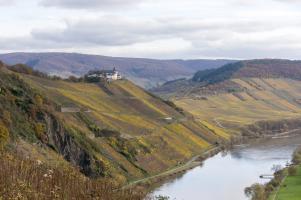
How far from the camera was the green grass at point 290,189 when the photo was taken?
206 ft

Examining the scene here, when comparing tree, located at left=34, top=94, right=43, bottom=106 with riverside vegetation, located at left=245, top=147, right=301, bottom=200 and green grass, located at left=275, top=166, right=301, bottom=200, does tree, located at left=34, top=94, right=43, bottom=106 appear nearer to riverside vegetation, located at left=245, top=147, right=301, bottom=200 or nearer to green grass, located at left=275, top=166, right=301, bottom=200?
riverside vegetation, located at left=245, top=147, right=301, bottom=200

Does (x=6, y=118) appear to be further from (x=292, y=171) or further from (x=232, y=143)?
(x=232, y=143)

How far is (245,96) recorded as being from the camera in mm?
199375

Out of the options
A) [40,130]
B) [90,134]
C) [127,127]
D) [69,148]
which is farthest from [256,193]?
[127,127]

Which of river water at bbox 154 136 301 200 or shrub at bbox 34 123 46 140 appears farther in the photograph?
shrub at bbox 34 123 46 140

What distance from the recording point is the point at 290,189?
67.2m

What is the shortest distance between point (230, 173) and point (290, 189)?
18.3 m

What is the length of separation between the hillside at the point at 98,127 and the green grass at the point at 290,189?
673 inches

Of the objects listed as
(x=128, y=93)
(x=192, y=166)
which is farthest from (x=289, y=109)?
(x=192, y=166)

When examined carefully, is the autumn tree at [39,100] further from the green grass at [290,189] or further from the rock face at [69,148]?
the green grass at [290,189]

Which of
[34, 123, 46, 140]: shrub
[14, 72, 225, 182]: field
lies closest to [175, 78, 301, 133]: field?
[14, 72, 225, 182]: field

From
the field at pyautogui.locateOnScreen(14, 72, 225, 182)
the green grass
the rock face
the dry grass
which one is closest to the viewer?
the dry grass

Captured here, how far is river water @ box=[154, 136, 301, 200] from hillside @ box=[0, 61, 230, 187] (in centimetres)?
464

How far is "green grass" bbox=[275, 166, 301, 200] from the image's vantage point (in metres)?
62.8
